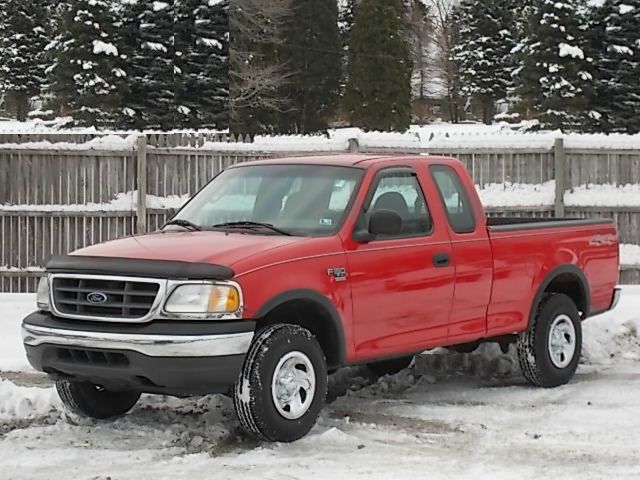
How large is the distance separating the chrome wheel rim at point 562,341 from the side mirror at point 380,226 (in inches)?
91.8

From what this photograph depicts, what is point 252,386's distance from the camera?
6.37 metres

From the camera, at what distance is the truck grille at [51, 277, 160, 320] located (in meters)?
6.30

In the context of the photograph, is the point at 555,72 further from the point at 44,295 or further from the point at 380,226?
the point at 44,295

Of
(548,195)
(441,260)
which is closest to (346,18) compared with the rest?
(548,195)

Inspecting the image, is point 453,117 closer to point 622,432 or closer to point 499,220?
point 499,220

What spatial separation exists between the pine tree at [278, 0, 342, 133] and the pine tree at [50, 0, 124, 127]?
14.7 meters

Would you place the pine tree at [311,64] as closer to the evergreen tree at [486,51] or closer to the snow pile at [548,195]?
the evergreen tree at [486,51]

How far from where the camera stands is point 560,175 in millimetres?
15164

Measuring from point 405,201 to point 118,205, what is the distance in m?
7.57

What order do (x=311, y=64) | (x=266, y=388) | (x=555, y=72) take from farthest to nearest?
(x=555, y=72)
(x=311, y=64)
(x=266, y=388)

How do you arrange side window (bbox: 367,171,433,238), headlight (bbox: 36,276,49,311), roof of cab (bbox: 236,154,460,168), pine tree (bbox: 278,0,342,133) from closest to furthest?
headlight (bbox: 36,276,49,311) < side window (bbox: 367,171,433,238) < roof of cab (bbox: 236,154,460,168) < pine tree (bbox: 278,0,342,133)

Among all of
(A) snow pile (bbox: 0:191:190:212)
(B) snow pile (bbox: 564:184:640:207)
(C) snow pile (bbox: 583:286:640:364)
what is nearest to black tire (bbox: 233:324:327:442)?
(C) snow pile (bbox: 583:286:640:364)

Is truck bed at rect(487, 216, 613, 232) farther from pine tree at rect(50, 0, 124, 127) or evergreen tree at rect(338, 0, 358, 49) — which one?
evergreen tree at rect(338, 0, 358, 49)

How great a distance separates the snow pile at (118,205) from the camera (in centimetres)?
1445
